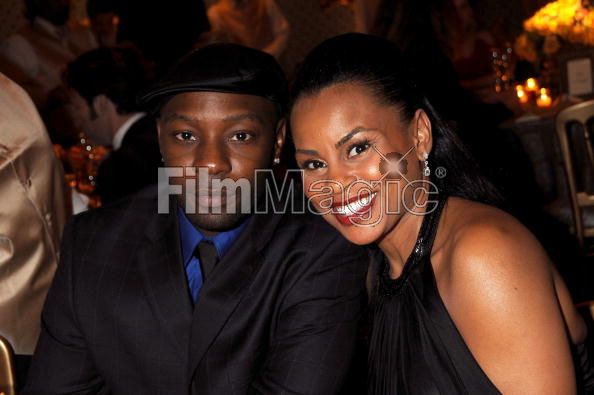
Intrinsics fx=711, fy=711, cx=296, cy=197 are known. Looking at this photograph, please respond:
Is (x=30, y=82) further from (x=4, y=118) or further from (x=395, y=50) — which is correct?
(x=395, y=50)

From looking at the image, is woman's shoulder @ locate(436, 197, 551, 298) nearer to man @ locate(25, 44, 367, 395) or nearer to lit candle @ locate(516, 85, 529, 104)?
man @ locate(25, 44, 367, 395)

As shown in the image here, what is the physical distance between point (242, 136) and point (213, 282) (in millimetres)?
388

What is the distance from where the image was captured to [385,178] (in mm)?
1663

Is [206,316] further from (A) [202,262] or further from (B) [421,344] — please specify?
(B) [421,344]

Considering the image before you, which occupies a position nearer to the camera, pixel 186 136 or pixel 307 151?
pixel 307 151

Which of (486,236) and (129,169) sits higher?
(129,169)

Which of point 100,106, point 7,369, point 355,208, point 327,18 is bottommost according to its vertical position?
point 7,369

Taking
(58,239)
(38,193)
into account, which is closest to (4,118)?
(38,193)

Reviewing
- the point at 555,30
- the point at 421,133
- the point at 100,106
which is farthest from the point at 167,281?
the point at 555,30

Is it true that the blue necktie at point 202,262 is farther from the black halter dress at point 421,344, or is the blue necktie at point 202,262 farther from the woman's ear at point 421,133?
the woman's ear at point 421,133

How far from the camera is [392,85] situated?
1.70 m

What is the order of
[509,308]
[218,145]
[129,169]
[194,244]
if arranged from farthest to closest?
1. [129,169]
2. [194,244]
3. [218,145]
4. [509,308]

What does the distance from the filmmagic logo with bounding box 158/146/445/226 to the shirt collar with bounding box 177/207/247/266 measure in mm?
70

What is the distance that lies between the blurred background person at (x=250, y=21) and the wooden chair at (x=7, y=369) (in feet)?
20.3
